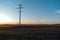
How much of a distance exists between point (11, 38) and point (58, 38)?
434 centimetres

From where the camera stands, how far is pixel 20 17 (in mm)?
30438

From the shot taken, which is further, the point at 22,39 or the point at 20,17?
the point at 20,17

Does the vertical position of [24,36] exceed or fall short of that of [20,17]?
it falls short

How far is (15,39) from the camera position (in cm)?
1043

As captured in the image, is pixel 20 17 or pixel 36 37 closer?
pixel 36 37

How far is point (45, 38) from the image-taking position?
10.5 meters

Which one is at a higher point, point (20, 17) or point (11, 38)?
point (20, 17)

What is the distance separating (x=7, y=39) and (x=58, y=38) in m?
4.70

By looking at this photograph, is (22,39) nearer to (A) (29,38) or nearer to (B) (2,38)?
(A) (29,38)

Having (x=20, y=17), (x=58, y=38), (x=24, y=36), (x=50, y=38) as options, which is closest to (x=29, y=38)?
(x=24, y=36)

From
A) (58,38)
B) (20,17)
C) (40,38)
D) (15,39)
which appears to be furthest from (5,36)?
(20,17)

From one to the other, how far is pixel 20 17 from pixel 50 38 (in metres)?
20.4

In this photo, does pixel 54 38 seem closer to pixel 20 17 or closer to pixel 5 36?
pixel 5 36

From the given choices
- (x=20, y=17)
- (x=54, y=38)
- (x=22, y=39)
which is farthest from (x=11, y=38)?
(x=20, y=17)
